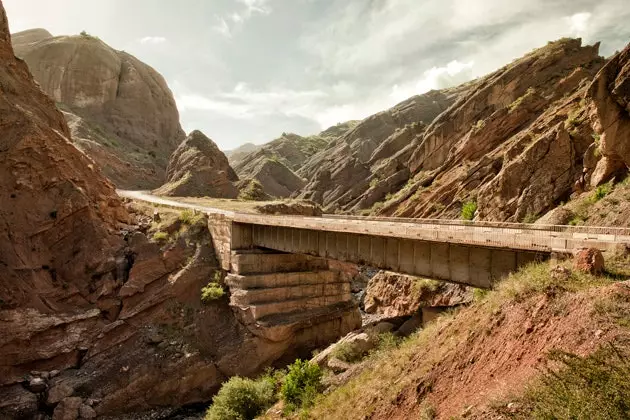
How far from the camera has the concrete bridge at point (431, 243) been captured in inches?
474

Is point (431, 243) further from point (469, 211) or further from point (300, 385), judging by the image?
point (469, 211)

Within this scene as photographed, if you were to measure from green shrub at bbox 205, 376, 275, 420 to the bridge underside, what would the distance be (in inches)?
303

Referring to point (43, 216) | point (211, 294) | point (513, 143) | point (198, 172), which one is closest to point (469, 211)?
point (513, 143)

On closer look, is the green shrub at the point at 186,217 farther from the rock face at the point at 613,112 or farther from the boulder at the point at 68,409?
the rock face at the point at 613,112

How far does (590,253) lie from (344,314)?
19650 millimetres

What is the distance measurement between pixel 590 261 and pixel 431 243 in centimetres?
731

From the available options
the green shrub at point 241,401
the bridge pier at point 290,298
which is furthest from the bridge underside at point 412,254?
the green shrub at point 241,401

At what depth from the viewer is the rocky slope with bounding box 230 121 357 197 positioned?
95.8 metres

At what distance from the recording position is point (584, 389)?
6.71 meters

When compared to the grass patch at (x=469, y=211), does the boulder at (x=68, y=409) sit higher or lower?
lower

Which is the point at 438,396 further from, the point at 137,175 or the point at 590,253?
the point at 137,175

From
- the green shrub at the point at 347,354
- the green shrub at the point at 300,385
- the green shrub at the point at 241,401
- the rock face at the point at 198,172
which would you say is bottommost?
the green shrub at the point at 241,401

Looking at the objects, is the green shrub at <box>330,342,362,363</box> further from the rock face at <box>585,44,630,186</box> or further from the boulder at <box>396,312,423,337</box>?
the rock face at <box>585,44,630,186</box>

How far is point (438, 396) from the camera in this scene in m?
9.44
